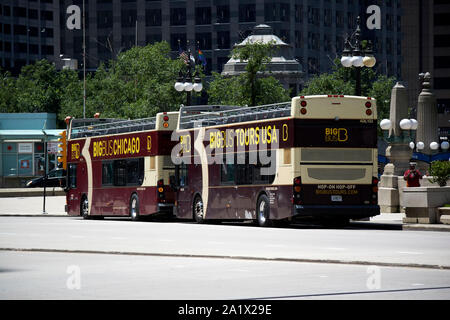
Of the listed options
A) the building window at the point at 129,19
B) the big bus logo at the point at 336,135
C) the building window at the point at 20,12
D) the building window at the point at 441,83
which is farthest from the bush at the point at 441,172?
the building window at the point at 441,83

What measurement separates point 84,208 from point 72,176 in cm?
247

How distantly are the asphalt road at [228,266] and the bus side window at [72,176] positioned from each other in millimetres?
19599

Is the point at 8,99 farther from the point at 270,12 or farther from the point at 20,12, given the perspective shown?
the point at 20,12

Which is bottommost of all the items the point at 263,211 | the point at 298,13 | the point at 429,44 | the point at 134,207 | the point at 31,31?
the point at 134,207

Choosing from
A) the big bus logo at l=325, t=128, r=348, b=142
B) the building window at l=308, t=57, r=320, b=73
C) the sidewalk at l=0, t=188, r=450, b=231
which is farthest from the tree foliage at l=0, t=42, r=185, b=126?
the big bus logo at l=325, t=128, r=348, b=142

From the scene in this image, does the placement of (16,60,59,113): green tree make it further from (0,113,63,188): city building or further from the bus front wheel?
the bus front wheel

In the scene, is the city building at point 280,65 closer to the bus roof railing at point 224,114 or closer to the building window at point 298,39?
the building window at point 298,39

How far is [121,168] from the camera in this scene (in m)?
42.9

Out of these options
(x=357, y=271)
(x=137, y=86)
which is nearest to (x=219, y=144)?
(x=357, y=271)

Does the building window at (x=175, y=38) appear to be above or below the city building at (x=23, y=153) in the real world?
above

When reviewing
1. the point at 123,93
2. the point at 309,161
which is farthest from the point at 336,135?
the point at 123,93

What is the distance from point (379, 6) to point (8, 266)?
146 meters

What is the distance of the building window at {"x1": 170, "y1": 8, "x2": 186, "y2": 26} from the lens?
14650cm

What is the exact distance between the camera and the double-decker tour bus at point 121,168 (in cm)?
4009
